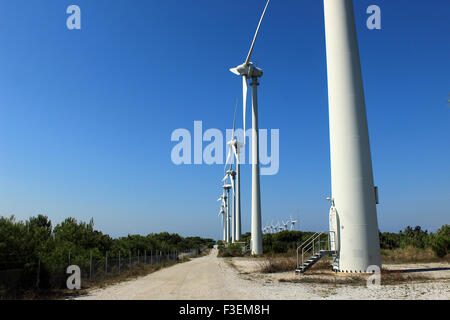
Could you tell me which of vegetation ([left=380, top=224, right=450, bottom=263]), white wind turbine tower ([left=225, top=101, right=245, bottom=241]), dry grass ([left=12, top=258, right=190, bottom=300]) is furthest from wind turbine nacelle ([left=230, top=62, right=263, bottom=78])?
dry grass ([left=12, top=258, right=190, bottom=300])

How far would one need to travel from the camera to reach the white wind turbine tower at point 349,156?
64.2 feet

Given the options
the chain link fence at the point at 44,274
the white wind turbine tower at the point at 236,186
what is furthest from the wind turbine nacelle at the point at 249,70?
the chain link fence at the point at 44,274

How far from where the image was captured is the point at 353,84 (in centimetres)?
2095

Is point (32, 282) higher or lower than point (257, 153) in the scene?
lower

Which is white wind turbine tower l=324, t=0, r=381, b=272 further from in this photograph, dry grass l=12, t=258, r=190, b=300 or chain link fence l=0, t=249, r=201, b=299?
chain link fence l=0, t=249, r=201, b=299

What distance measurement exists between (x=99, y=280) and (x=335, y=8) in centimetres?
2381

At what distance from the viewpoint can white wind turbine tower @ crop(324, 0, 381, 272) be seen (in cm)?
1956
